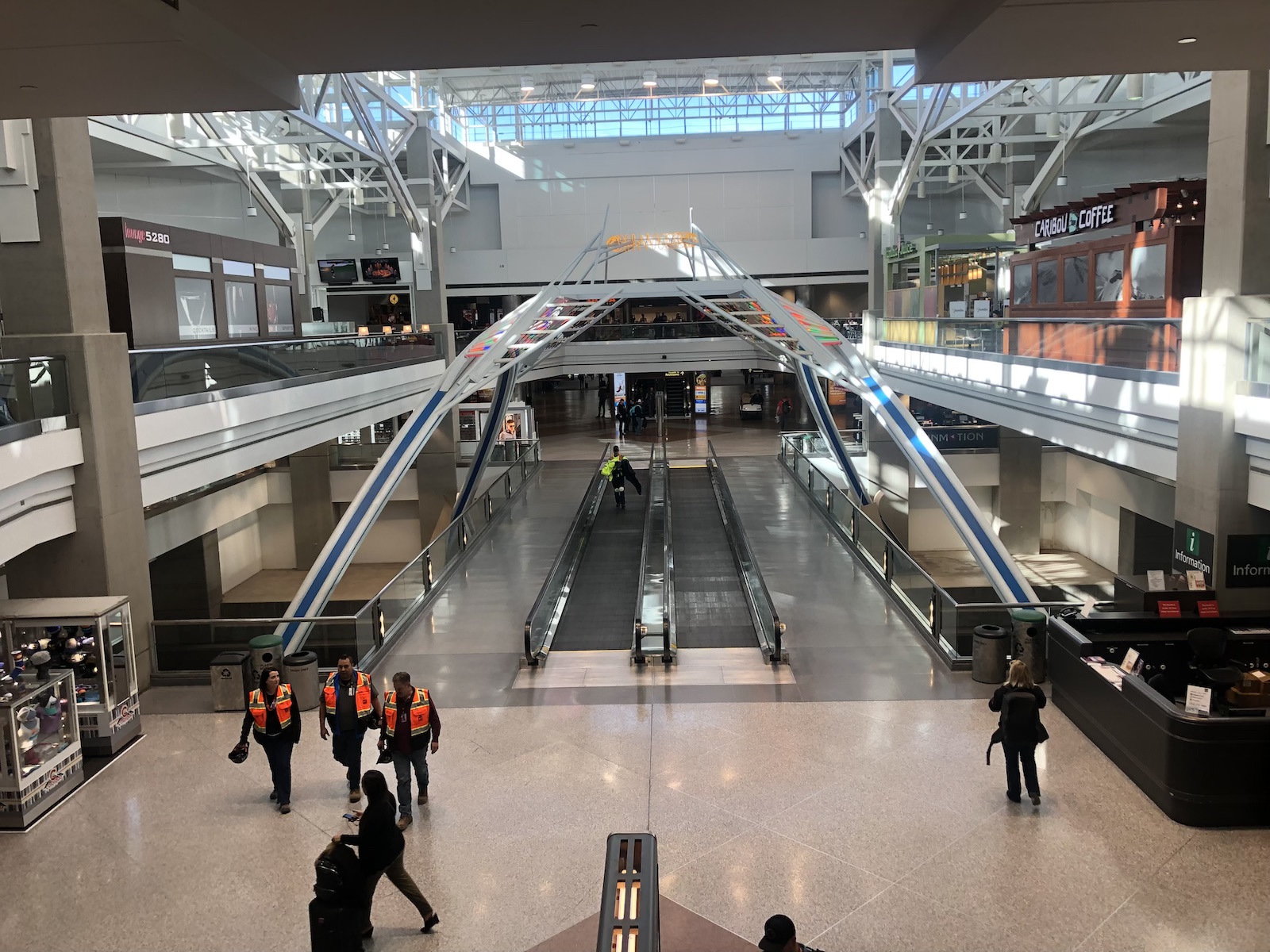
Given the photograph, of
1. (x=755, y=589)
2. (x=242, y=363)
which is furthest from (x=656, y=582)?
(x=242, y=363)

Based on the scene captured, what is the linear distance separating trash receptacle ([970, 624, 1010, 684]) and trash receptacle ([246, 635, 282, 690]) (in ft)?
25.3

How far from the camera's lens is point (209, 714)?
10.9 m

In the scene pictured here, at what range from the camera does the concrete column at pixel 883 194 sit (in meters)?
31.0

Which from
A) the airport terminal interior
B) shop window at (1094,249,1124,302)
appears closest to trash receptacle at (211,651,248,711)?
the airport terminal interior

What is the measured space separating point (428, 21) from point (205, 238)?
641 inches

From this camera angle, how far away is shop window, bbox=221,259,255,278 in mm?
18969

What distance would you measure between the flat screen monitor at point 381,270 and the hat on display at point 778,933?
3336 cm

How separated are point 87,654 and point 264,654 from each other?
5.92 feet

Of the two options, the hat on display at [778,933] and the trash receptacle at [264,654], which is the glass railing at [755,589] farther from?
the hat on display at [778,933]

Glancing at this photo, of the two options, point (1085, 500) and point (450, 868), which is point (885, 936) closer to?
point (450, 868)

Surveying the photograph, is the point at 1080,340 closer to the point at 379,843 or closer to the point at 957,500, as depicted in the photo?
the point at 957,500

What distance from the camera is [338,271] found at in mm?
36250

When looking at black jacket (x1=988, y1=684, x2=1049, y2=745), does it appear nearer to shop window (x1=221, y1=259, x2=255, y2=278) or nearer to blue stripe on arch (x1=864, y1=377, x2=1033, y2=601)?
blue stripe on arch (x1=864, y1=377, x2=1033, y2=601)

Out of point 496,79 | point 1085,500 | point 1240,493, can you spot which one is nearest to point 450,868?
point 1240,493
